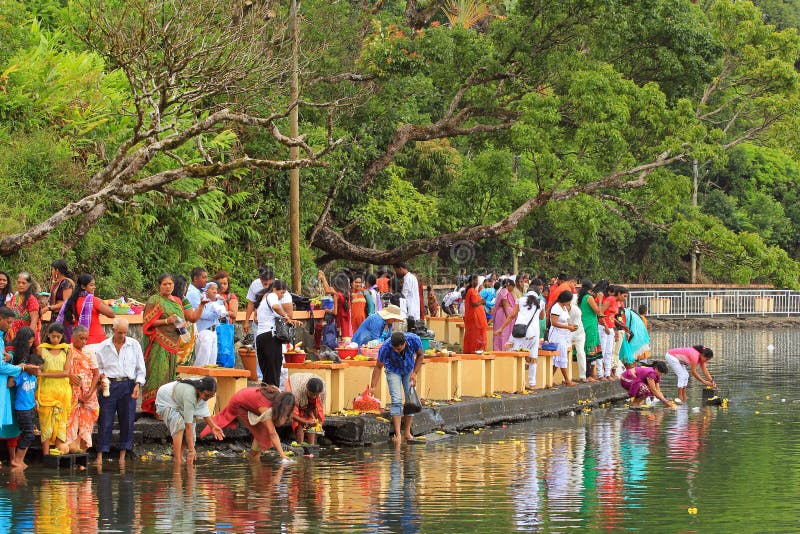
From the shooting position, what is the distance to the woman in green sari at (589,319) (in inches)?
864

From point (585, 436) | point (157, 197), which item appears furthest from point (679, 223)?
point (585, 436)

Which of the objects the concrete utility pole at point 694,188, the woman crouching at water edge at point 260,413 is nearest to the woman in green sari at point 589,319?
the woman crouching at water edge at point 260,413

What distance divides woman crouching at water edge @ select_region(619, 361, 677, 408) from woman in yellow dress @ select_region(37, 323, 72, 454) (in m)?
10.2

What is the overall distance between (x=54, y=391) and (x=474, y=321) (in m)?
9.75

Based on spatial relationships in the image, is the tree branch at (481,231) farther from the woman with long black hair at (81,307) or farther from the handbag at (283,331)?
the woman with long black hair at (81,307)

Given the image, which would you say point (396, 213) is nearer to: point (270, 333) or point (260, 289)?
point (260, 289)

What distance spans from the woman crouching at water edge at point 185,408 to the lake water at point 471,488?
0.91ft

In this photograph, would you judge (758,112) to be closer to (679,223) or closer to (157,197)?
(679,223)

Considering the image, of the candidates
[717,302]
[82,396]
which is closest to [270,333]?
[82,396]

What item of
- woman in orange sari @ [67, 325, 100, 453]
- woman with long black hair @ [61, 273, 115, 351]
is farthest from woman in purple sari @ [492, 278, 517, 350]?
woman in orange sari @ [67, 325, 100, 453]

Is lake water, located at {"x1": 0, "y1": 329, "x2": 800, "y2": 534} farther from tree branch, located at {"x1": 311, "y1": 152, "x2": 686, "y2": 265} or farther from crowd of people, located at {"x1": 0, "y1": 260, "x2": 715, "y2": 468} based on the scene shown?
tree branch, located at {"x1": 311, "y1": 152, "x2": 686, "y2": 265}

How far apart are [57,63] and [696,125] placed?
15937 millimetres

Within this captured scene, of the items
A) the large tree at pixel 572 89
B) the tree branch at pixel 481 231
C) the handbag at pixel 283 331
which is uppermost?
the large tree at pixel 572 89

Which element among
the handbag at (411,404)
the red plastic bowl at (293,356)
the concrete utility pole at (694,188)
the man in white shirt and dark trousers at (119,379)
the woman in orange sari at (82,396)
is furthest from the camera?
the concrete utility pole at (694,188)
